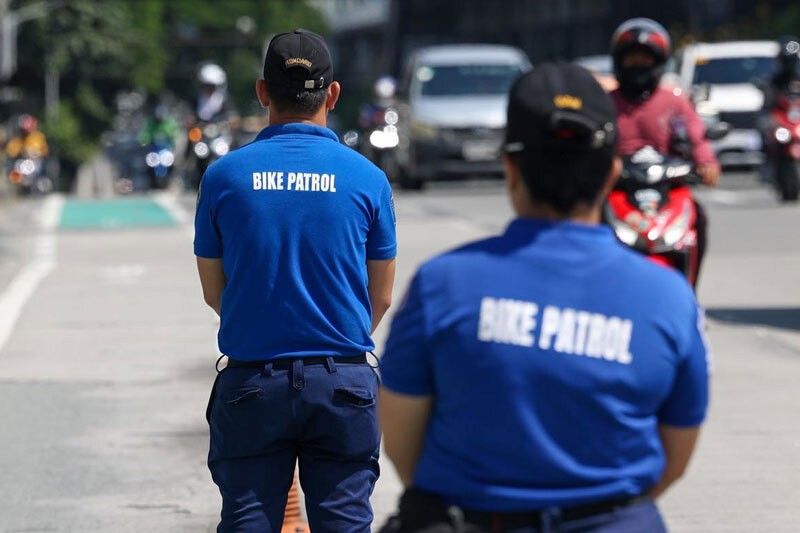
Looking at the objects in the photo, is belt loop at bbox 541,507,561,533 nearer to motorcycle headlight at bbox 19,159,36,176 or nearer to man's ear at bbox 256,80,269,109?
man's ear at bbox 256,80,269,109

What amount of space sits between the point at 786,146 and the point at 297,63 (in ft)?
60.9

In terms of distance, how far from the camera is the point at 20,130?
39.6 metres

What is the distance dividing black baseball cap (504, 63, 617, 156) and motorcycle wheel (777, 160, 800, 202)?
20.3 meters

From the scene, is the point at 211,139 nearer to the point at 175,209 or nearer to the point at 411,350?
the point at 175,209

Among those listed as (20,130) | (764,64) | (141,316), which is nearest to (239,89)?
(20,130)

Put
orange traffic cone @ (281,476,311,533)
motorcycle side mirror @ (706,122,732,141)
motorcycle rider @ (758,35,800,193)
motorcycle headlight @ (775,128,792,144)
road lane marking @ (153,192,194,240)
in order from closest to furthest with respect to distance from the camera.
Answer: orange traffic cone @ (281,476,311,533) → motorcycle side mirror @ (706,122,732,141) → road lane marking @ (153,192,194,240) → motorcycle headlight @ (775,128,792,144) → motorcycle rider @ (758,35,800,193)

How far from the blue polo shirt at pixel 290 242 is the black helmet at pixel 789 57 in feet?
59.1

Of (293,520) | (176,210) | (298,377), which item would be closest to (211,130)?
(176,210)

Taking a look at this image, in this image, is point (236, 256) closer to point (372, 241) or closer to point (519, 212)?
point (372, 241)

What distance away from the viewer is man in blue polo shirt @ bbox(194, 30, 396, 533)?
4730mm

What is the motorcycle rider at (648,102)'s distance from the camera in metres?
8.71

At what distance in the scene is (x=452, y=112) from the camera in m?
27.9

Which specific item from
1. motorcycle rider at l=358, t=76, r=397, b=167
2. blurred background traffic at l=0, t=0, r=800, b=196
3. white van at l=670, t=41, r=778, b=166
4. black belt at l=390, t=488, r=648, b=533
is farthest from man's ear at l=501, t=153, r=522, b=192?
motorcycle rider at l=358, t=76, r=397, b=167

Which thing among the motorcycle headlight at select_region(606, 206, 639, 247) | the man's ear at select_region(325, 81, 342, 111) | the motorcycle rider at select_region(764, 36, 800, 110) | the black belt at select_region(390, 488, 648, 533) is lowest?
the motorcycle rider at select_region(764, 36, 800, 110)
